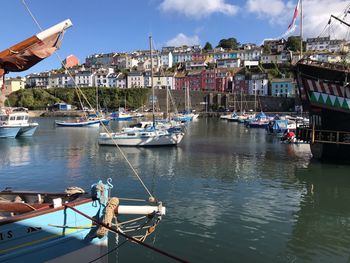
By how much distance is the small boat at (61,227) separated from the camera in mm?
7836

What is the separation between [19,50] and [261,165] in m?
22.1

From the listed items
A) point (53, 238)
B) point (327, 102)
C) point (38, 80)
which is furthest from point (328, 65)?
point (38, 80)

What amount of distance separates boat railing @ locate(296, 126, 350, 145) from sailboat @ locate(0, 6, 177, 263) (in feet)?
71.7

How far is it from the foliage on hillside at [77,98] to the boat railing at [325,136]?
371ft

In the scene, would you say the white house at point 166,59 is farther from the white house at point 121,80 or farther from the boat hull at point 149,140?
the boat hull at point 149,140

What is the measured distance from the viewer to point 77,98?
481ft

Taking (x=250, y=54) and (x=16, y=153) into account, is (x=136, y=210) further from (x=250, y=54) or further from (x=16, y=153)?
(x=250, y=54)

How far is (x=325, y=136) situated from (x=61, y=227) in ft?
81.0

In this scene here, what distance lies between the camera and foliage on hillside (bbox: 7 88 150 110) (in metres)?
142

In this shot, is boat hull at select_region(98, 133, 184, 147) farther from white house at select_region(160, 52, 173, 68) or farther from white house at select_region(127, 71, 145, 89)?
white house at select_region(160, 52, 173, 68)

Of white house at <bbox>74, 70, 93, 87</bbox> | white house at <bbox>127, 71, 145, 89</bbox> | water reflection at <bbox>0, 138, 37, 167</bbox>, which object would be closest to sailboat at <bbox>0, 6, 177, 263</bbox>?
water reflection at <bbox>0, 138, 37, 167</bbox>

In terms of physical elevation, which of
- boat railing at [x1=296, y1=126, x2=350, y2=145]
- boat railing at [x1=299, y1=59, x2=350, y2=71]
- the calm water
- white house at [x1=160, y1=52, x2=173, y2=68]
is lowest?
the calm water

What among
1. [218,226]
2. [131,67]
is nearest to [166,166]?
[218,226]

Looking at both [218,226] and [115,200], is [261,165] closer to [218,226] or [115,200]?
[218,226]
